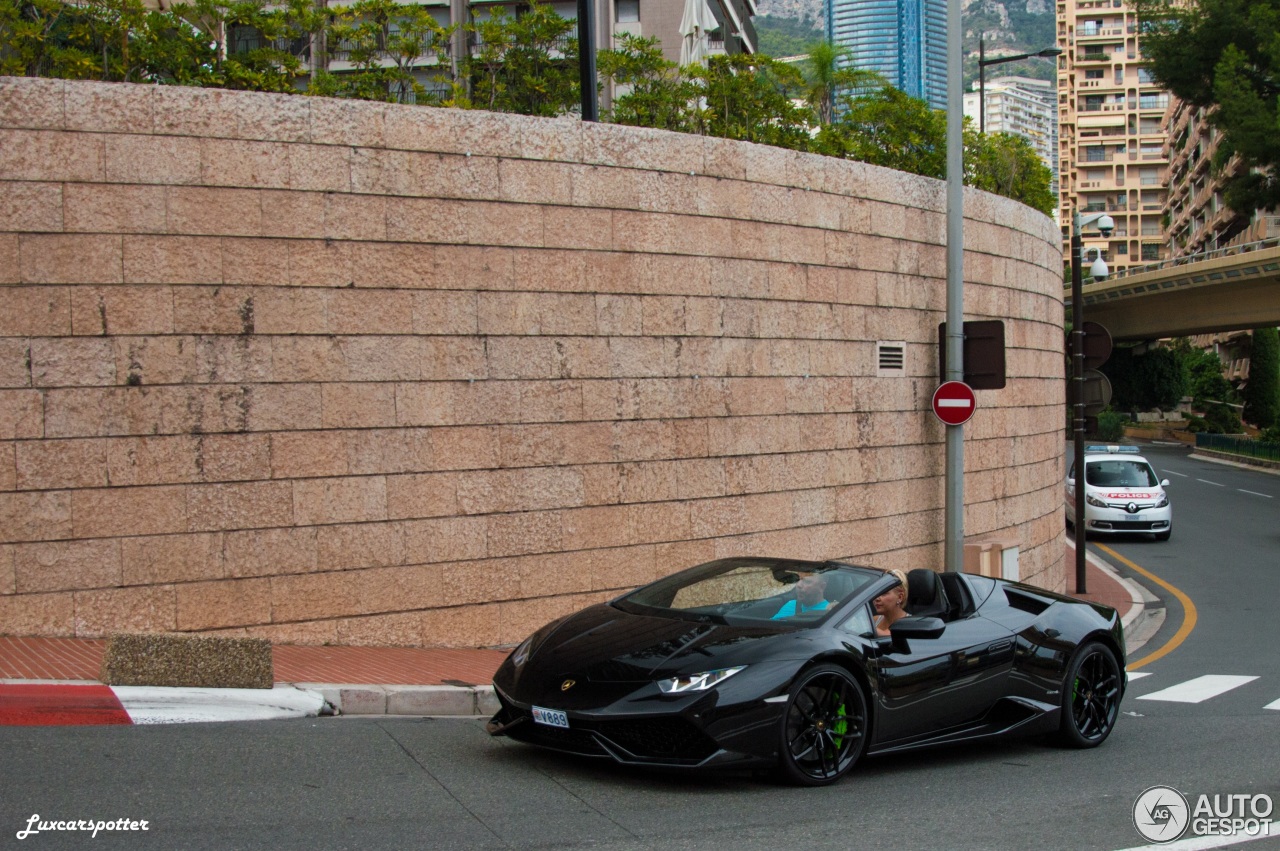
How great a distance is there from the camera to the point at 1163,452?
205ft

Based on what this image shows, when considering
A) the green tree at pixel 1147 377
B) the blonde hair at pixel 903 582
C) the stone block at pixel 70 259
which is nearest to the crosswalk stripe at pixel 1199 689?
the blonde hair at pixel 903 582

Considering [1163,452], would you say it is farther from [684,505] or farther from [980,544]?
[684,505]

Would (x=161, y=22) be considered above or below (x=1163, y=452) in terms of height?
above

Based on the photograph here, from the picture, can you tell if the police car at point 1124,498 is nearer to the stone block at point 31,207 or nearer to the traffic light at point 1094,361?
the traffic light at point 1094,361

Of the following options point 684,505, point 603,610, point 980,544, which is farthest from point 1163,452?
point 603,610

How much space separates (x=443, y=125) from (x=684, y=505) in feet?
13.1

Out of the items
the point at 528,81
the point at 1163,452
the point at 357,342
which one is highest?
the point at 528,81

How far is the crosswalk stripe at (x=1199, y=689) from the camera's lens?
10.8 m

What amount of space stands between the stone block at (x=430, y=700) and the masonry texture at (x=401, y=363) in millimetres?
1883

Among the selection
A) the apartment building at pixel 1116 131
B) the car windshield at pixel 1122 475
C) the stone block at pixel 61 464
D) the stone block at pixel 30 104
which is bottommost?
the car windshield at pixel 1122 475

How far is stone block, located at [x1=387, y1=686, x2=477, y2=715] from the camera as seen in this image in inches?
326

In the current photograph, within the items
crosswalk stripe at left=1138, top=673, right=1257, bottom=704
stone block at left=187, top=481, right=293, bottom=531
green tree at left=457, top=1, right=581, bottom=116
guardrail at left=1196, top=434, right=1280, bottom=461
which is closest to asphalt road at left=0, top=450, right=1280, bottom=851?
crosswalk stripe at left=1138, top=673, right=1257, bottom=704

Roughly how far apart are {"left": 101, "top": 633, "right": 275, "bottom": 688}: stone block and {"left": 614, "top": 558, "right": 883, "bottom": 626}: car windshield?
92.2 inches

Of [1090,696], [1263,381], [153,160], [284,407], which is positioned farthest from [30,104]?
[1263,381]
